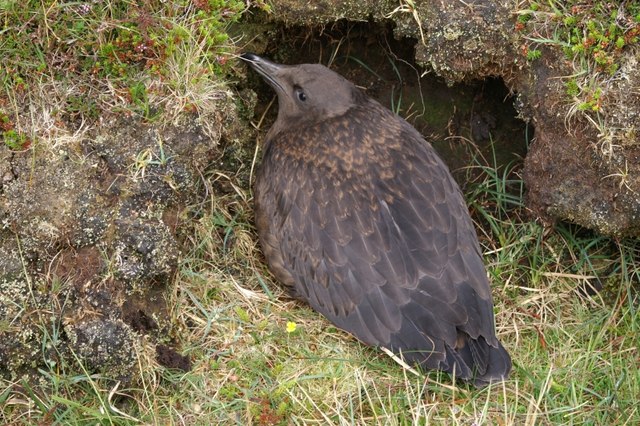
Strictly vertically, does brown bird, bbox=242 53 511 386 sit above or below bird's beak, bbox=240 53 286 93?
below

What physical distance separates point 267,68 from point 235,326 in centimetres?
151

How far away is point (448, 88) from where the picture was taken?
629 centimetres

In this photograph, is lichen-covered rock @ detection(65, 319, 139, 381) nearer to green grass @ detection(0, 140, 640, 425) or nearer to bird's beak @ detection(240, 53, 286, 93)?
green grass @ detection(0, 140, 640, 425)

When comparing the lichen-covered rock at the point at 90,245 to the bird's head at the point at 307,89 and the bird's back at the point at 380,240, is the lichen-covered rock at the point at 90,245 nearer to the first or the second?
the bird's back at the point at 380,240

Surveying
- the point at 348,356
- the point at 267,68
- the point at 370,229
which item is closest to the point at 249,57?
the point at 267,68

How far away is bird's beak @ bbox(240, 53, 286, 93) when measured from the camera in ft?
18.4

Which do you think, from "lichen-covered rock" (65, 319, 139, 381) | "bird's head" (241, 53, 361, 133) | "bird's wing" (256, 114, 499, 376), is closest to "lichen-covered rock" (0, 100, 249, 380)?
"lichen-covered rock" (65, 319, 139, 381)

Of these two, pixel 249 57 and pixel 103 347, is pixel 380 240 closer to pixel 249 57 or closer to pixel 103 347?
pixel 249 57

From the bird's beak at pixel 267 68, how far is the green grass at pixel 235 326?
260mm

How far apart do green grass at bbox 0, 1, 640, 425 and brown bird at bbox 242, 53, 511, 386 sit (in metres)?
0.18

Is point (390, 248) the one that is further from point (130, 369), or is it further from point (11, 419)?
point (11, 419)

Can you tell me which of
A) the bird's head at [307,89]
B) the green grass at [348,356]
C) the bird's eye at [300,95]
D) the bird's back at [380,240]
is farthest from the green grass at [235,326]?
the bird's eye at [300,95]

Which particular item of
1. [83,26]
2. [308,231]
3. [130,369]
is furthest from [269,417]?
[83,26]

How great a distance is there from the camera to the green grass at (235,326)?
4.72m
